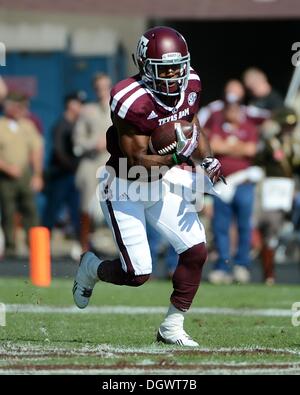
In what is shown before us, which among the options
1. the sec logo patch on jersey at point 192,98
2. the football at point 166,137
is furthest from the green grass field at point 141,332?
the sec logo patch on jersey at point 192,98

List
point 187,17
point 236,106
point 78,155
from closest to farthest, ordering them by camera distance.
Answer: point 236,106, point 78,155, point 187,17

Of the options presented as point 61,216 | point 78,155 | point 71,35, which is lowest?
point 61,216

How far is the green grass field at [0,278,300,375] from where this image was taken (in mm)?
5352

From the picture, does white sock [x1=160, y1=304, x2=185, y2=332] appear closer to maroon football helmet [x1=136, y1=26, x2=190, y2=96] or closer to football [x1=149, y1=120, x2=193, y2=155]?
football [x1=149, y1=120, x2=193, y2=155]

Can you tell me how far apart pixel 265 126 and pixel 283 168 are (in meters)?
0.43

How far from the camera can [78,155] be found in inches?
487

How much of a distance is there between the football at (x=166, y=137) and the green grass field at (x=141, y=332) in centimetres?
102

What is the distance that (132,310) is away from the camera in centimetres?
829

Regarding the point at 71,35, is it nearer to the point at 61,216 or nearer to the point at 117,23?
the point at 117,23

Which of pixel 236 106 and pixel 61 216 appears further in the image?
pixel 61 216

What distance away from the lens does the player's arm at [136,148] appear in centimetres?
607

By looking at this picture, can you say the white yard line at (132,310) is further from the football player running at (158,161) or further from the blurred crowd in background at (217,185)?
the blurred crowd in background at (217,185)

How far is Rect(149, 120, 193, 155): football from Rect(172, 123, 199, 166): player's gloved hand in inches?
0.9
